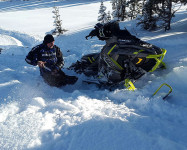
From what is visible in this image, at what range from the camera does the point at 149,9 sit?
15.4m

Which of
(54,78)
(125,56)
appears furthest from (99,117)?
(54,78)

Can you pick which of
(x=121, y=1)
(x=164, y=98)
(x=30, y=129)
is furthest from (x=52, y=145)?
(x=121, y=1)

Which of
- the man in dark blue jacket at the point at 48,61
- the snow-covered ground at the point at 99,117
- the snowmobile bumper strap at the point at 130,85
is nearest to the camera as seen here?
the snow-covered ground at the point at 99,117

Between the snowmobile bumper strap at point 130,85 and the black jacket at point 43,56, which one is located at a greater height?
the black jacket at point 43,56

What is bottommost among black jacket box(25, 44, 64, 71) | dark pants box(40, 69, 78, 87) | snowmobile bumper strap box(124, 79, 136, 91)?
dark pants box(40, 69, 78, 87)

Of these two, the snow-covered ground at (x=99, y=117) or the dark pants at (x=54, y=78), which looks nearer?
the snow-covered ground at (x=99, y=117)

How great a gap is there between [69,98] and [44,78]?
4.38ft

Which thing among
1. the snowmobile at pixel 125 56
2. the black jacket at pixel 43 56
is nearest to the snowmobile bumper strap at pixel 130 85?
the snowmobile at pixel 125 56

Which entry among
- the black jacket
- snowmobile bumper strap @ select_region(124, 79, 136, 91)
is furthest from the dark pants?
snowmobile bumper strap @ select_region(124, 79, 136, 91)

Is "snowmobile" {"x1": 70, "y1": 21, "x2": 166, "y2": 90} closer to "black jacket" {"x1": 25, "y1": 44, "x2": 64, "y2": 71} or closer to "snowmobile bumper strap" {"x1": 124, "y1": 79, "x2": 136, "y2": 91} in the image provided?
"snowmobile bumper strap" {"x1": 124, "y1": 79, "x2": 136, "y2": 91}

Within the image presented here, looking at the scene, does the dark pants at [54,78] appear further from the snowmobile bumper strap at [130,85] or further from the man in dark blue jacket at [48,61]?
the snowmobile bumper strap at [130,85]

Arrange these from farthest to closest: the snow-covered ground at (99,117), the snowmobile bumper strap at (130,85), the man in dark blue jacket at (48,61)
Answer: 1. the man in dark blue jacket at (48,61)
2. the snowmobile bumper strap at (130,85)
3. the snow-covered ground at (99,117)

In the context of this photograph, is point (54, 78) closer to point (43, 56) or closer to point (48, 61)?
point (48, 61)

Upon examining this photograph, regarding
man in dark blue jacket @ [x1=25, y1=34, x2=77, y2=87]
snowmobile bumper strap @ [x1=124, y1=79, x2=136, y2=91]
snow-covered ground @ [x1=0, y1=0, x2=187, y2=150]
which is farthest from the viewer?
man in dark blue jacket @ [x1=25, y1=34, x2=77, y2=87]
